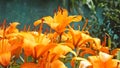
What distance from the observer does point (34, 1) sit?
13.1 feet

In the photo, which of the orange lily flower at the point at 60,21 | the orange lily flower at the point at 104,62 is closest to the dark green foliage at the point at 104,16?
the orange lily flower at the point at 60,21

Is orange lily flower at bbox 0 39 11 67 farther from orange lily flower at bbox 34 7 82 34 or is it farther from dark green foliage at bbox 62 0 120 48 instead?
dark green foliage at bbox 62 0 120 48

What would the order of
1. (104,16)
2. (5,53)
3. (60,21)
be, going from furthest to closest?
(104,16) < (60,21) < (5,53)

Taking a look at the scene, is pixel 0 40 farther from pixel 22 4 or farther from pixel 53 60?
pixel 22 4

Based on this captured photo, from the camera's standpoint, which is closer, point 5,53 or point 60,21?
point 5,53

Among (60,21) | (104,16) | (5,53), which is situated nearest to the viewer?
(5,53)

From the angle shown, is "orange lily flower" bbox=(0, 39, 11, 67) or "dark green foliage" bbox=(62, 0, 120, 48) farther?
"dark green foliage" bbox=(62, 0, 120, 48)

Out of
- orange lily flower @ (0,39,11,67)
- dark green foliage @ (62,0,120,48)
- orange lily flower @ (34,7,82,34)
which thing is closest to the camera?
orange lily flower @ (0,39,11,67)

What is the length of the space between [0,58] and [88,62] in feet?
0.56

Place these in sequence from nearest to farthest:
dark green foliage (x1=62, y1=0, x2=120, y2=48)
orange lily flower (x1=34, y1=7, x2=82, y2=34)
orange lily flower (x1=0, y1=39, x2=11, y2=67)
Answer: orange lily flower (x1=0, y1=39, x2=11, y2=67)
orange lily flower (x1=34, y1=7, x2=82, y2=34)
dark green foliage (x1=62, y1=0, x2=120, y2=48)

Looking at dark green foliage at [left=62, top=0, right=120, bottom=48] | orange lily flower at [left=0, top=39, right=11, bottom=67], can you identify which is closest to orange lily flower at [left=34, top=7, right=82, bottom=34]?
orange lily flower at [left=0, top=39, right=11, bottom=67]

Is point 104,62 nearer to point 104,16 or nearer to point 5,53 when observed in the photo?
point 5,53

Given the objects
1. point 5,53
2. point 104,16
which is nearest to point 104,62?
point 5,53

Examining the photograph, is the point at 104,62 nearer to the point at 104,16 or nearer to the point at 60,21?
the point at 60,21
